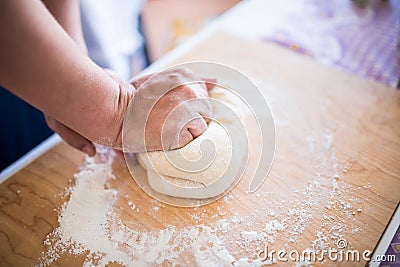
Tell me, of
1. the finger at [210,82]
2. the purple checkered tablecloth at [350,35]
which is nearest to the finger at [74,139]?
the finger at [210,82]

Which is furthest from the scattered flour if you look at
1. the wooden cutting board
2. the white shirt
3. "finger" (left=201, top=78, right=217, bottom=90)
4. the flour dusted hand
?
the white shirt

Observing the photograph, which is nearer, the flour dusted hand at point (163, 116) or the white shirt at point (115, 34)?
the flour dusted hand at point (163, 116)

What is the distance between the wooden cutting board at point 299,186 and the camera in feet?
2.24

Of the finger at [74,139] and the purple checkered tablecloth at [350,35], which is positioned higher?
the finger at [74,139]

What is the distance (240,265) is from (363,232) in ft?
0.74

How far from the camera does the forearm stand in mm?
519

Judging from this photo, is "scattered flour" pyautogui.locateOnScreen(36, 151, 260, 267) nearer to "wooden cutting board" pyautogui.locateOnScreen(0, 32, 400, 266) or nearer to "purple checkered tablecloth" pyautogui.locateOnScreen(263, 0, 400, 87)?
"wooden cutting board" pyautogui.locateOnScreen(0, 32, 400, 266)

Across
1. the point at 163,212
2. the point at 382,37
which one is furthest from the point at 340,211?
the point at 382,37

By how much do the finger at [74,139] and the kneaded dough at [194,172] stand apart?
4.6 inches

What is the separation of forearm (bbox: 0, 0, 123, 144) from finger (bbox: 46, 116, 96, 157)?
0.16 metres

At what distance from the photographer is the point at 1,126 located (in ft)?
3.60

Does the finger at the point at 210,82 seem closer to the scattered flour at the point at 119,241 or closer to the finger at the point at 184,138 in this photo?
Answer: the finger at the point at 184,138

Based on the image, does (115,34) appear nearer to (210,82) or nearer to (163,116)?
(210,82)

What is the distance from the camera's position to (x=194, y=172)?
723mm
